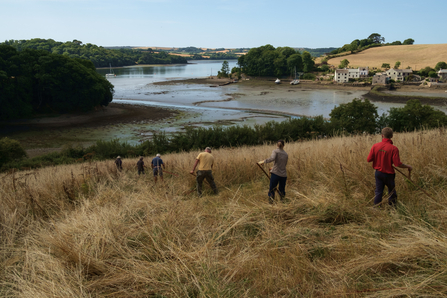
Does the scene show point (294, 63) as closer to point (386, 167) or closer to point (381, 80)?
point (381, 80)

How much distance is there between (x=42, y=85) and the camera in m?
41.7

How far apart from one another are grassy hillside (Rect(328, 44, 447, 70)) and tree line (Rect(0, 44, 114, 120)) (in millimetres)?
97761

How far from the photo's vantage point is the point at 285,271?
10.9 ft

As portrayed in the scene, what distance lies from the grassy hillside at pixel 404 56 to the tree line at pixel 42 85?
97761 mm

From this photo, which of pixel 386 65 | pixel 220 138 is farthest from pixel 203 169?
pixel 386 65

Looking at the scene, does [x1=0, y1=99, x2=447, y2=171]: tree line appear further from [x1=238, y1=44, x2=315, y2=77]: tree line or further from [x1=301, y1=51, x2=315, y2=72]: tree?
[x1=301, y1=51, x2=315, y2=72]: tree

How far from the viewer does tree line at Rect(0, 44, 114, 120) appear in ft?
122

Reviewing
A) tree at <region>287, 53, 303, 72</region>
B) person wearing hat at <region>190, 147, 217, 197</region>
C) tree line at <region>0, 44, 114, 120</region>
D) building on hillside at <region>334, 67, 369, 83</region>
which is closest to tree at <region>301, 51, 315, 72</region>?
tree at <region>287, 53, 303, 72</region>

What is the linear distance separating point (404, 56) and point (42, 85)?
403ft

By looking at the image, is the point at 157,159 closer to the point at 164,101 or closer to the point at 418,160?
the point at 418,160

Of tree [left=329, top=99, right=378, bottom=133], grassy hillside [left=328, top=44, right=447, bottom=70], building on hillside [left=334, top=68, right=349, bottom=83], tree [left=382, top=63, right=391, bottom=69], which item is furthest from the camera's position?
grassy hillside [left=328, top=44, right=447, bottom=70]

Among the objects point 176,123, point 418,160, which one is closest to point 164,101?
point 176,123

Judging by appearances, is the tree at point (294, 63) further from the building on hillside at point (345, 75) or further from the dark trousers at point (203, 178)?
the dark trousers at point (203, 178)

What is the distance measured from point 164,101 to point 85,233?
2221 inches
